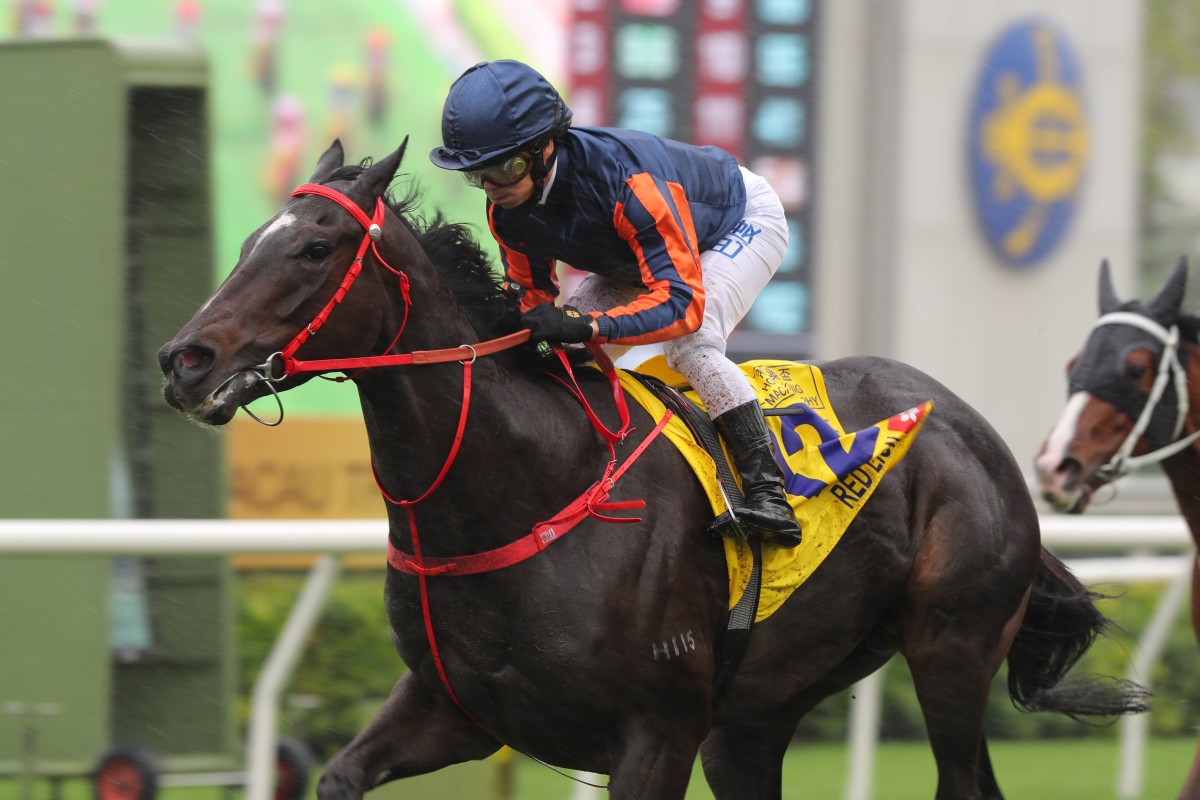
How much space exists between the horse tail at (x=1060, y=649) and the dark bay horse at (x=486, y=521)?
2.39 ft

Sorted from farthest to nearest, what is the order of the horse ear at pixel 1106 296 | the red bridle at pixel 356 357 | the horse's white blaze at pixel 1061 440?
the horse ear at pixel 1106 296 < the horse's white blaze at pixel 1061 440 < the red bridle at pixel 356 357

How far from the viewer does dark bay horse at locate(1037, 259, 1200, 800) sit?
459 centimetres

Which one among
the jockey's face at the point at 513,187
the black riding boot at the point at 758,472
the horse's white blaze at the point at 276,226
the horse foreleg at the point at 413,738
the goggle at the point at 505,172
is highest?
the goggle at the point at 505,172

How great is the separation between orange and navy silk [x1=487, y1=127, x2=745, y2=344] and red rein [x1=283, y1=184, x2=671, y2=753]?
0.19 meters

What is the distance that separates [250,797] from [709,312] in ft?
6.19

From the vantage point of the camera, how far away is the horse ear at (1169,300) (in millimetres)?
4633

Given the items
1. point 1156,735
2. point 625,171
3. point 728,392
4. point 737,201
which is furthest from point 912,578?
point 1156,735

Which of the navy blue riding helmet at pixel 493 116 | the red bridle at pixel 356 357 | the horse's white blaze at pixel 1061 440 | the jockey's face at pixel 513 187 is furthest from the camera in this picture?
the horse's white blaze at pixel 1061 440

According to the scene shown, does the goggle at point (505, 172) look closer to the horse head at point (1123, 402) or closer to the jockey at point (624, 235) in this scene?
the jockey at point (624, 235)

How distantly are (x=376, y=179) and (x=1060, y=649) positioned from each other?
221 cm

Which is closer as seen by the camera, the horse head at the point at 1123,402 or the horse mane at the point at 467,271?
the horse mane at the point at 467,271

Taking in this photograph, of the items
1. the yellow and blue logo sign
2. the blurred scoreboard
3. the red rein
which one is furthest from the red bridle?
the yellow and blue logo sign

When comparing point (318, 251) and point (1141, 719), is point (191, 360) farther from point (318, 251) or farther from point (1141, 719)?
point (1141, 719)

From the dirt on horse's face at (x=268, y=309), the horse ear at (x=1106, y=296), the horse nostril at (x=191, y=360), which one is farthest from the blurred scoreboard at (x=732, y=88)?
the horse nostril at (x=191, y=360)
